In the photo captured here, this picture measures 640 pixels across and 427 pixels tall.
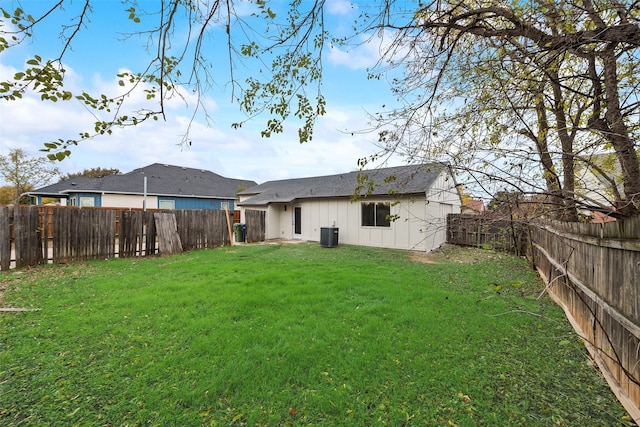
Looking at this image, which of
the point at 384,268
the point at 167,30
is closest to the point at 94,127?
the point at 167,30

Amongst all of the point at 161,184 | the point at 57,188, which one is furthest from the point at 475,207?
the point at 57,188

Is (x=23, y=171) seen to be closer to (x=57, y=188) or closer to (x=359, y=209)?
(x=57, y=188)

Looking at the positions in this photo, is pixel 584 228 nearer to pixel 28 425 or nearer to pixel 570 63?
pixel 570 63

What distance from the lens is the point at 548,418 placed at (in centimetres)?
230

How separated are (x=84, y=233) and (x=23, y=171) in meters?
20.5

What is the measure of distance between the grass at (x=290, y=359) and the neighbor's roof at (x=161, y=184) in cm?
1767

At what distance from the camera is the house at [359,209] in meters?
11.6

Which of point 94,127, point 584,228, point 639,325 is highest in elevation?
point 94,127

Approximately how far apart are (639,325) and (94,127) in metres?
4.34

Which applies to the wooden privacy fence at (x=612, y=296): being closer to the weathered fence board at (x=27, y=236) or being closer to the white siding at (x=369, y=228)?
the white siding at (x=369, y=228)

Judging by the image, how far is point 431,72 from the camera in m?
3.58

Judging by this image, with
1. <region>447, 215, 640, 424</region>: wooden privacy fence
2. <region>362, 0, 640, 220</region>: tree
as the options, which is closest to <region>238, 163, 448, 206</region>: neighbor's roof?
<region>362, 0, 640, 220</region>: tree

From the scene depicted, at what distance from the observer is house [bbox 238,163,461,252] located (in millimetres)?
11609

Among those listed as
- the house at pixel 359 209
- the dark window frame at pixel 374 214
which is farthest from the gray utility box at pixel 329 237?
the dark window frame at pixel 374 214
